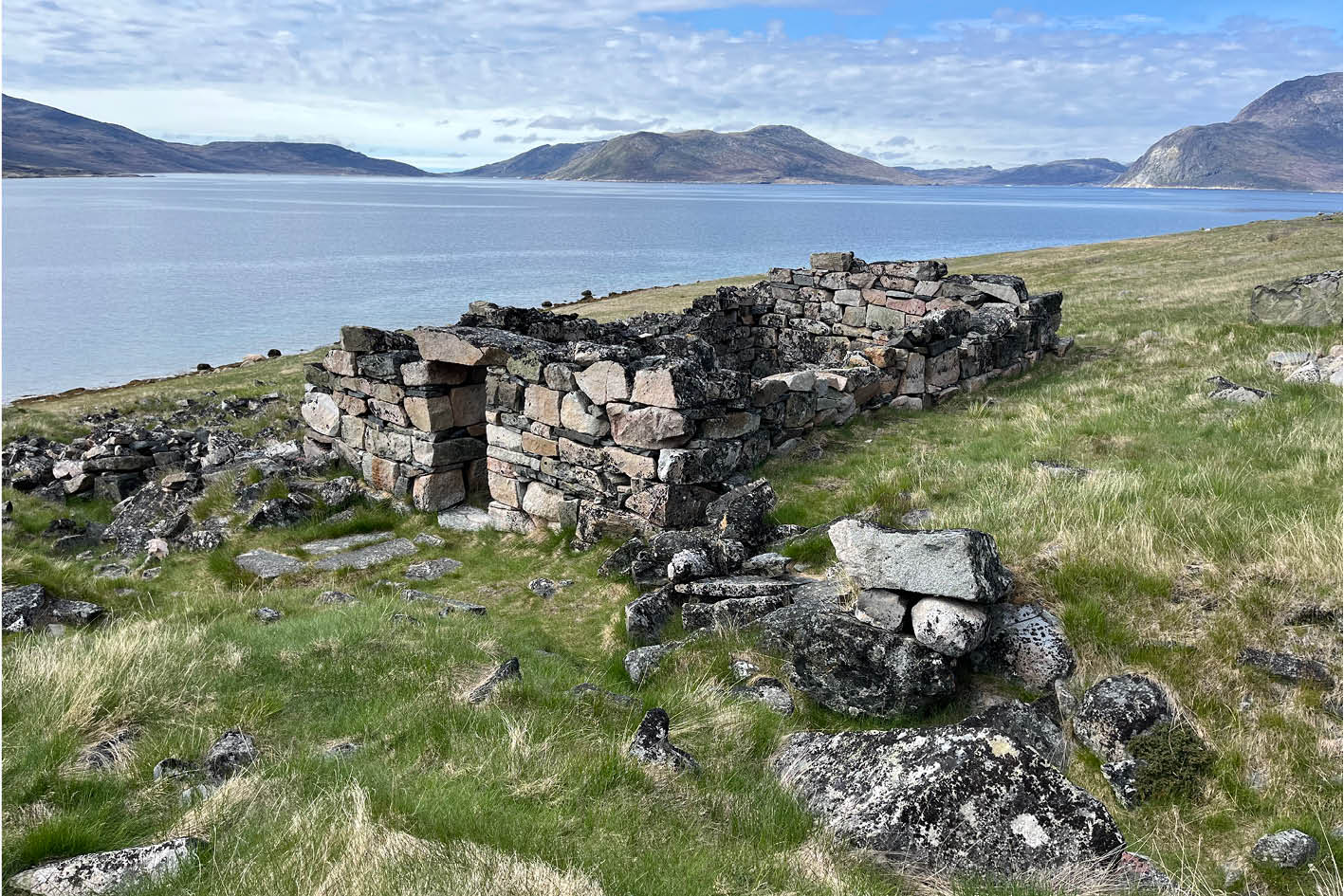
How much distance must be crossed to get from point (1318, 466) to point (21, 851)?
10.8 m

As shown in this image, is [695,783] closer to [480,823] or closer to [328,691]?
[480,823]

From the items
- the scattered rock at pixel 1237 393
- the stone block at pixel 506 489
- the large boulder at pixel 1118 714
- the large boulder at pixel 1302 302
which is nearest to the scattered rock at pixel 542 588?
the stone block at pixel 506 489

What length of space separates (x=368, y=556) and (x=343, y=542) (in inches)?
31.2

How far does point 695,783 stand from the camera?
4.93 meters

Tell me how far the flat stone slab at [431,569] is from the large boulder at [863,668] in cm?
572

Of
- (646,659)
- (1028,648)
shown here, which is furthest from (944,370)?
(646,659)

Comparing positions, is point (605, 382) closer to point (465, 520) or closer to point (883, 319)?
point (465, 520)

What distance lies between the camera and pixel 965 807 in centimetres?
A: 439

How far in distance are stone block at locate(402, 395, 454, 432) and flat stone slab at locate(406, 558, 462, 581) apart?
249cm

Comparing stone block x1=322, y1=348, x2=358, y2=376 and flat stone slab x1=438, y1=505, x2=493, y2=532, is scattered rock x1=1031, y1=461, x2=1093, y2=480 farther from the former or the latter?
stone block x1=322, y1=348, x2=358, y2=376

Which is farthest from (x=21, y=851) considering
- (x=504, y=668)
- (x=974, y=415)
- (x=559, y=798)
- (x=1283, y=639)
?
(x=974, y=415)

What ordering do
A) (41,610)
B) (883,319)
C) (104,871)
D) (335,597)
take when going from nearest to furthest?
1. (104,871)
2. (41,610)
3. (335,597)
4. (883,319)

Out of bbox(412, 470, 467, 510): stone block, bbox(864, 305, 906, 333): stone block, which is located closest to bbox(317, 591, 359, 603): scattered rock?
bbox(412, 470, 467, 510): stone block

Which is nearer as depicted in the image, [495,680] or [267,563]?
[495,680]
